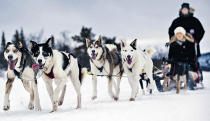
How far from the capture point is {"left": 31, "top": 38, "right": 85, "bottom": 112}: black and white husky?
5.70 m

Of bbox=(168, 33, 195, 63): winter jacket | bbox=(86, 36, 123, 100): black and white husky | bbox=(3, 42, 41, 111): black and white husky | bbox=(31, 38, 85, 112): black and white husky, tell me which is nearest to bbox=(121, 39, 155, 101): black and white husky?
bbox=(86, 36, 123, 100): black and white husky

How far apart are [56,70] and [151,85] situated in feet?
12.5

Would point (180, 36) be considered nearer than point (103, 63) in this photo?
No

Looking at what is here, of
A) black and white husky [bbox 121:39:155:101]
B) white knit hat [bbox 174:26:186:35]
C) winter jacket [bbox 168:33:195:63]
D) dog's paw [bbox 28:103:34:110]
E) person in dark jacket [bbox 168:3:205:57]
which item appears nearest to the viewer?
dog's paw [bbox 28:103:34:110]

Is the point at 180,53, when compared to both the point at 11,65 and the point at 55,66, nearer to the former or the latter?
the point at 55,66

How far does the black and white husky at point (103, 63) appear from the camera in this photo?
7672 millimetres

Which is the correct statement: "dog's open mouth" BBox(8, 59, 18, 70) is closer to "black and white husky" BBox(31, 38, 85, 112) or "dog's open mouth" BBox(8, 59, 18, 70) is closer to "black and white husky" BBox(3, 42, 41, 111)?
"black and white husky" BBox(3, 42, 41, 111)

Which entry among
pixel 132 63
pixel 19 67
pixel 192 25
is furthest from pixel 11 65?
pixel 192 25

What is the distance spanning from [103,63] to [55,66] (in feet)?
7.11

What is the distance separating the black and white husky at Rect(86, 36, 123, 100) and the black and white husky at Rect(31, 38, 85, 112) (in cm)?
89

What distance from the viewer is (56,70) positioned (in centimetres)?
603

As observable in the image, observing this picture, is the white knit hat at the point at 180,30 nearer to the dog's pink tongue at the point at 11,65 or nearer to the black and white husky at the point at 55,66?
the black and white husky at the point at 55,66

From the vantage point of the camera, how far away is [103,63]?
8.01m

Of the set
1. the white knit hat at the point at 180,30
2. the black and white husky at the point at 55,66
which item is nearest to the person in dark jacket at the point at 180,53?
the white knit hat at the point at 180,30
